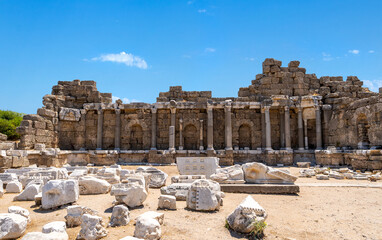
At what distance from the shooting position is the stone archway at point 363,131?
14.7 meters

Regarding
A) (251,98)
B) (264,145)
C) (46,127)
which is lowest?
(264,145)

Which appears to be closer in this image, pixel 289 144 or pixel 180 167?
pixel 180 167

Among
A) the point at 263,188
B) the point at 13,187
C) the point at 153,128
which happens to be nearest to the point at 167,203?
the point at 263,188

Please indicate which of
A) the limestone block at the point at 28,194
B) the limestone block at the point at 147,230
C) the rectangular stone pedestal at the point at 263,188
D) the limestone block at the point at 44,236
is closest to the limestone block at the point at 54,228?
the limestone block at the point at 44,236

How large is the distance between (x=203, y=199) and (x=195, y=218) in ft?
2.10

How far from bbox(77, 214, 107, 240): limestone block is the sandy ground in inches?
7.0

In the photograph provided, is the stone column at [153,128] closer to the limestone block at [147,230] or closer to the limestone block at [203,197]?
the limestone block at [203,197]

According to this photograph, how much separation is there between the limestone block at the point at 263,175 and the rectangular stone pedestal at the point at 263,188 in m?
0.49

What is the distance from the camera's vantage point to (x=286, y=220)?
5660mm

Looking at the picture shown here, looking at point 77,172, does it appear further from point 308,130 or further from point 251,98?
point 308,130

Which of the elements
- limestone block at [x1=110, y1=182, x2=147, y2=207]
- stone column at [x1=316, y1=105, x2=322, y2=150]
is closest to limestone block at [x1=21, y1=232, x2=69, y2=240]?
limestone block at [x1=110, y1=182, x2=147, y2=207]

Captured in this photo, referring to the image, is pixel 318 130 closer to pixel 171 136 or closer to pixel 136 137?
pixel 171 136

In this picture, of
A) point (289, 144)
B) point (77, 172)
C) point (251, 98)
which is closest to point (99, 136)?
point (77, 172)

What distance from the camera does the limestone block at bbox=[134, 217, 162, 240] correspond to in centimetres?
436
